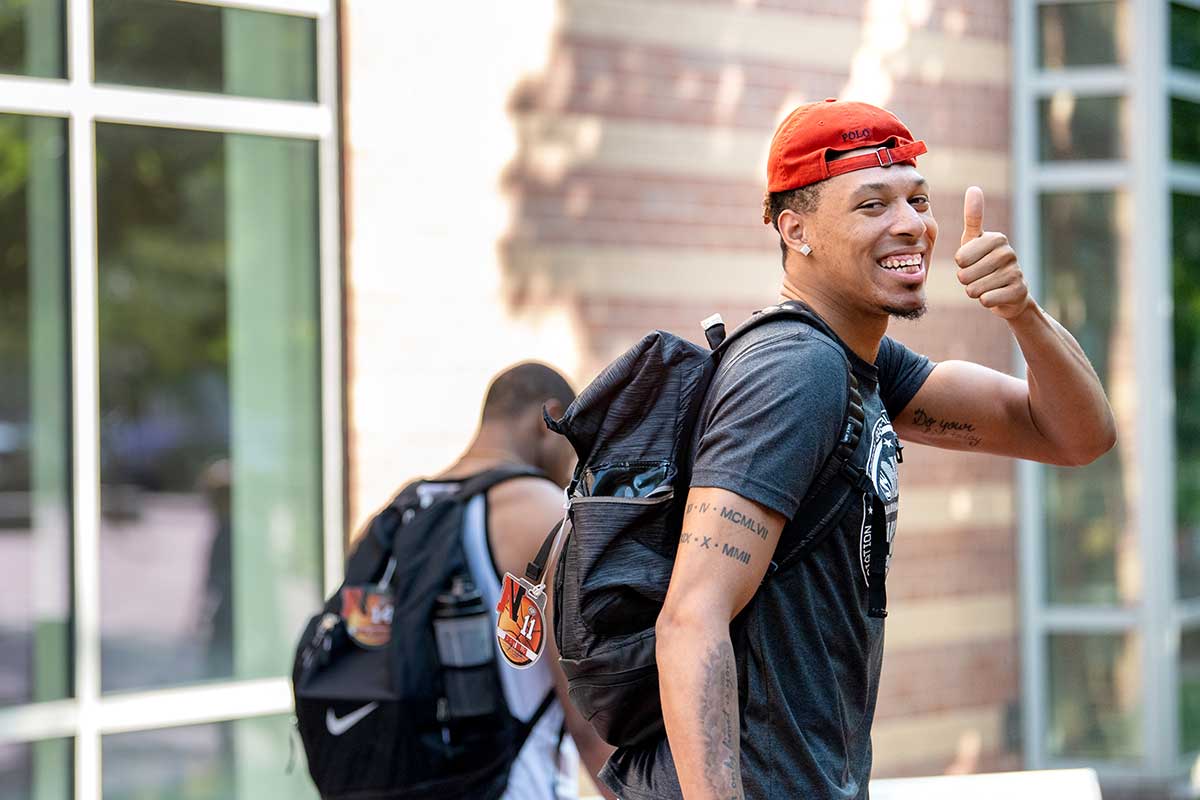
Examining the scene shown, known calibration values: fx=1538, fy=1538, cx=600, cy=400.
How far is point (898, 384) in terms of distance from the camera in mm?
3039

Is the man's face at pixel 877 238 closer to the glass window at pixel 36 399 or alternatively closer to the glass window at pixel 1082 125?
the glass window at pixel 36 399

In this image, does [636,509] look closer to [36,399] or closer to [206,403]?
[36,399]

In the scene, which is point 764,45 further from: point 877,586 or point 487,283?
point 877,586

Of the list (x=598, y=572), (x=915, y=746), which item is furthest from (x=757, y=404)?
(x=915, y=746)

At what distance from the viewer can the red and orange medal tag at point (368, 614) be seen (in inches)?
145

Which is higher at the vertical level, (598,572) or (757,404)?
(757,404)

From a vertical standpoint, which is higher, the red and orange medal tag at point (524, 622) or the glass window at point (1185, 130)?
the glass window at point (1185, 130)

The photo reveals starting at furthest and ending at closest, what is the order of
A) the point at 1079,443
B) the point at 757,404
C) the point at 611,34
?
the point at 611,34
the point at 1079,443
the point at 757,404

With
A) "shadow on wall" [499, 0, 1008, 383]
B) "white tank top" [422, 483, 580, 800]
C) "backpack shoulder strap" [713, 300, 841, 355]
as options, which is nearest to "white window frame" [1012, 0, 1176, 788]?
"shadow on wall" [499, 0, 1008, 383]

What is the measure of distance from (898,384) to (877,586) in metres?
0.65

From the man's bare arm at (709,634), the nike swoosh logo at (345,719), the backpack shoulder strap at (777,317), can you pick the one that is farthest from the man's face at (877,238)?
the nike swoosh logo at (345,719)

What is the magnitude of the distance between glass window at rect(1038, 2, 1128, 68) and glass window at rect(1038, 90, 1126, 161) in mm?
194

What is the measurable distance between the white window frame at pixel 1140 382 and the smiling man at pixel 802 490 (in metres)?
5.57

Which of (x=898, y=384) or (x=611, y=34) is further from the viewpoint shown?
(x=611, y=34)
